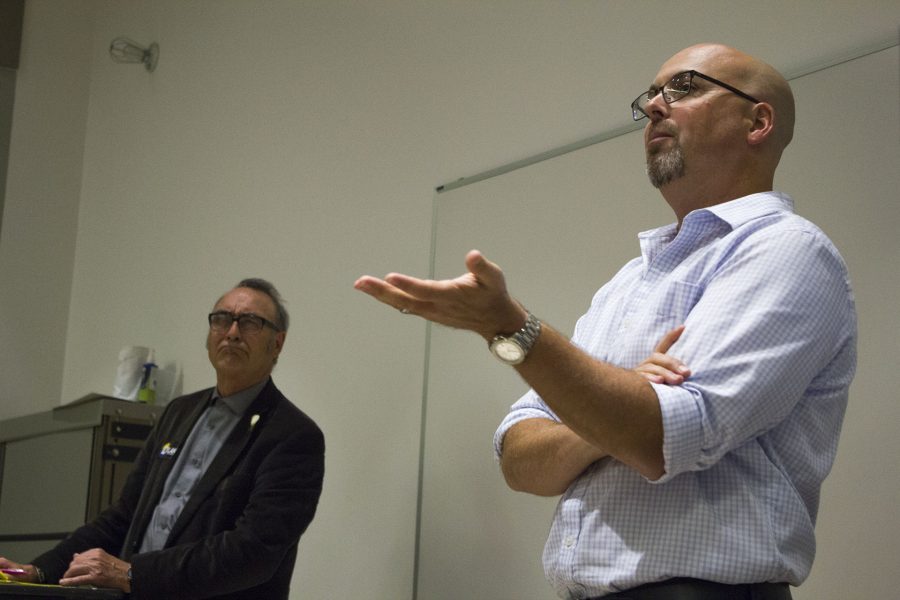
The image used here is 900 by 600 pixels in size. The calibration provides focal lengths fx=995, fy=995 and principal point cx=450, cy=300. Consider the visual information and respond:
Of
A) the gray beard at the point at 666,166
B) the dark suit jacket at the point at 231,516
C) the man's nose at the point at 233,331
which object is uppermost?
the gray beard at the point at 666,166

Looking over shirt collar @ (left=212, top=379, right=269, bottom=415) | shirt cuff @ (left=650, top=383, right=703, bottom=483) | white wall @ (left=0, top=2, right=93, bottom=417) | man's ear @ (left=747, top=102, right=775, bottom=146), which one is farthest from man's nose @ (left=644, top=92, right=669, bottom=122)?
white wall @ (left=0, top=2, right=93, bottom=417)

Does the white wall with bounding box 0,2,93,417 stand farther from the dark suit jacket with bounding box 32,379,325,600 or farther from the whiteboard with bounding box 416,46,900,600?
the whiteboard with bounding box 416,46,900,600

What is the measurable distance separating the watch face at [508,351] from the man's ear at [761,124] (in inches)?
28.6

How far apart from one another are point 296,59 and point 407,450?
73.9 inches

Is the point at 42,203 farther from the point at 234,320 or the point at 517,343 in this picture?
the point at 517,343

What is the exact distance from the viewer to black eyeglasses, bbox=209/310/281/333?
129 inches

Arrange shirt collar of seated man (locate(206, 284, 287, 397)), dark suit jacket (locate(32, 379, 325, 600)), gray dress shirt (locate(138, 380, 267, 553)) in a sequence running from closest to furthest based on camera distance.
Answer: dark suit jacket (locate(32, 379, 325, 600)) → gray dress shirt (locate(138, 380, 267, 553)) → shirt collar of seated man (locate(206, 284, 287, 397))

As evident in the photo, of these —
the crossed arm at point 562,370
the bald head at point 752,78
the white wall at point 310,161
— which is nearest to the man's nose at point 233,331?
the white wall at point 310,161

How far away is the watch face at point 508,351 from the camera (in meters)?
1.24

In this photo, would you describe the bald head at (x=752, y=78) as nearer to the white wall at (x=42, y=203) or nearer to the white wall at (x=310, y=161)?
the white wall at (x=310, y=161)

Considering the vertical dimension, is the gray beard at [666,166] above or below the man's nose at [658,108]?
below

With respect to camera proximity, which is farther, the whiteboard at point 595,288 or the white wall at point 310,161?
the white wall at point 310,161

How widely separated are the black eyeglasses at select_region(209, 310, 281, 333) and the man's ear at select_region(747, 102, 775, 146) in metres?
1.97

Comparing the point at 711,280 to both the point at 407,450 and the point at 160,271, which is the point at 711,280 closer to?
the point at 407,450
